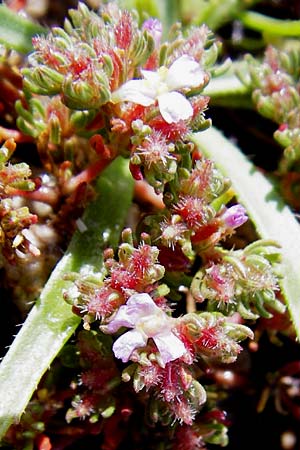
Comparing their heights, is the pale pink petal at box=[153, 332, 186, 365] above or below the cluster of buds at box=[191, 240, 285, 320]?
below

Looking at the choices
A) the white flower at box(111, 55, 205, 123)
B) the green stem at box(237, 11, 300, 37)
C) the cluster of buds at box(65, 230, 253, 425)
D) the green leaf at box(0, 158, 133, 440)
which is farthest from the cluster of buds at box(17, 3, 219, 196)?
the green stem at box(237, 11, 300, 37)

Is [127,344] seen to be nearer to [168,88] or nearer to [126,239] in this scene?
[126,239]

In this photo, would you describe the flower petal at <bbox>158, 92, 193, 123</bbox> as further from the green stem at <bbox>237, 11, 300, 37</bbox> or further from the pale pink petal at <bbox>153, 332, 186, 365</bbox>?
the green stem at <bbox>237, 11, 300, 37</bbox>

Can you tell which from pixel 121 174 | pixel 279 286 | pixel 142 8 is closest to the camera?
pixel 279 286

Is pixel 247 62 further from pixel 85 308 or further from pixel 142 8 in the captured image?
pixel 85 308

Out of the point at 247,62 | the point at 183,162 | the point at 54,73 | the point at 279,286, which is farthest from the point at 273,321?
the point at 54,73

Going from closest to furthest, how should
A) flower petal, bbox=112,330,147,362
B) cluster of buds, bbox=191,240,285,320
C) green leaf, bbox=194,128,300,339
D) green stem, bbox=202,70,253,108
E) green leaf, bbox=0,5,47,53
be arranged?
flower petal, bbox=112,330,147,362 < cluster of buds, bbox=191,240,285,320 < green leaf, bbox=194,128,300,339 < green leaf, bbox=0,5,47,53 < green stem, bbox=202,70,253,108
